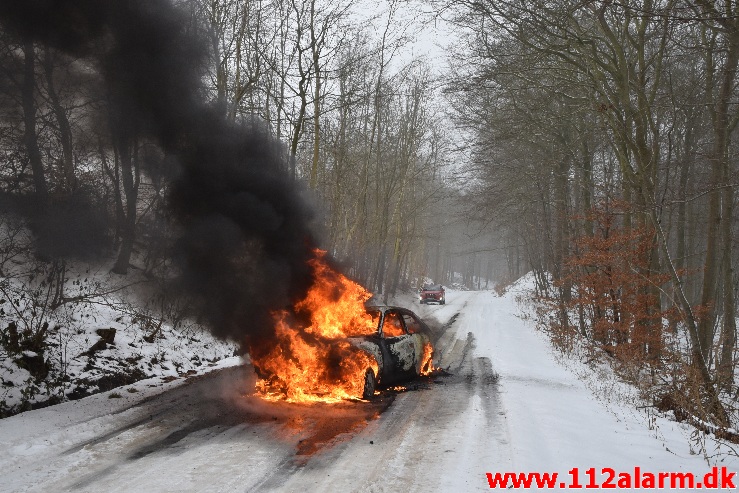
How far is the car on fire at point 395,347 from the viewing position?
901 cm

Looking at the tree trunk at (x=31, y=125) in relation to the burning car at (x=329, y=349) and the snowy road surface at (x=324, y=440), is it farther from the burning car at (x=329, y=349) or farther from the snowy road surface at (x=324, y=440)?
the burning car at (x=329, y=349)

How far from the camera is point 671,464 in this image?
5719mm

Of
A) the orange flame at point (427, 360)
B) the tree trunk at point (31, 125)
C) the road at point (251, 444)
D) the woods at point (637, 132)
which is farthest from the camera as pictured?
the orange flame at point (427, 360)

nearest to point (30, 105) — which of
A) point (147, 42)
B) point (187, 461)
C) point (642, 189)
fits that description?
point (147, 42)

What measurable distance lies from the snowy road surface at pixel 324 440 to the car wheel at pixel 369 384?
0.65 feet

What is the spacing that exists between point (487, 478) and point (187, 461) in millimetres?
3091

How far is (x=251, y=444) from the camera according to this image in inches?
247

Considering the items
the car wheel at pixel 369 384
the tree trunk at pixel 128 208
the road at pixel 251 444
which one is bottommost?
the road at pixel 251 444

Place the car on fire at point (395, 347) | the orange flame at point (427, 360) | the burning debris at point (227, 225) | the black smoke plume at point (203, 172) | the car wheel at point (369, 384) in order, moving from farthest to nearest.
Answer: the orange flame at point (427, 360) → the car on fire at point (395, 347) → the car wheel at point (369, 384) → the burning debris at point (227, 225) → the black smoke plume at point (203, 172)

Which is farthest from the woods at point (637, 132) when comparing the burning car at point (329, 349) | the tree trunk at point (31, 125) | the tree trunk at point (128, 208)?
the tree trunk at point (31, 125)

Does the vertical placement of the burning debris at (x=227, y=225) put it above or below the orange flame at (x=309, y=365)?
above

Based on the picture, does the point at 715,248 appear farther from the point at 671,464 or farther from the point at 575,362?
the point at 671,464

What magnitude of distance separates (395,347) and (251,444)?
3.89 meters

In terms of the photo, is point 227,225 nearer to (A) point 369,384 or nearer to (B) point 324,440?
(A) point 369,384
